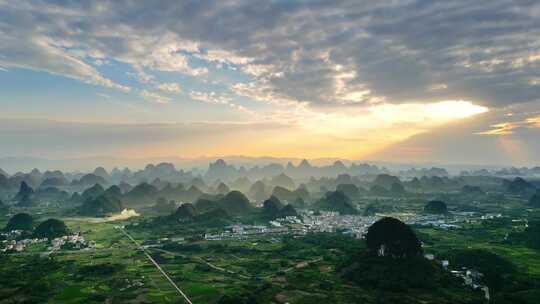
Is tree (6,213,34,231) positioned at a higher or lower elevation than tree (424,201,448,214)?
lower

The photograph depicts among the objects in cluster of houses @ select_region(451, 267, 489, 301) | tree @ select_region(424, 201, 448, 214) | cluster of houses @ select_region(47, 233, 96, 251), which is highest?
tree @ select_region(424, 201, 448, 214)

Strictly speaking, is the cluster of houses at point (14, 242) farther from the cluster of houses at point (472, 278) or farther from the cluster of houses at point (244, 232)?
the cluster of houses at point (472, 278)

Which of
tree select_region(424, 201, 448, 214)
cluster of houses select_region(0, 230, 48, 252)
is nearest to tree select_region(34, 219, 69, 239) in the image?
cluster of houses select_region(0, 230, 48, 252)

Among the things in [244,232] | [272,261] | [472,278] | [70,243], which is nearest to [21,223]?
[70,243]

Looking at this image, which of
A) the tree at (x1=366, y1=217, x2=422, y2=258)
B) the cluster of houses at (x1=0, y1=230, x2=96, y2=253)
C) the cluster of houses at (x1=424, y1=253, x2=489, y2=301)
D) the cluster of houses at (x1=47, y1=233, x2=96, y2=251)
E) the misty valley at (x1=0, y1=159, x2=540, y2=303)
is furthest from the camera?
the cluster of houses at (x1=47, y1=233, x2=96, y2=251)

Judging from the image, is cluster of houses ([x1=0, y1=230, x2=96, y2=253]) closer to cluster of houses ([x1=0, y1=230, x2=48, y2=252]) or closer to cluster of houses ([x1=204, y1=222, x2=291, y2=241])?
cluster of houses ([x1=0, y1=230, x2=48, y2=252])

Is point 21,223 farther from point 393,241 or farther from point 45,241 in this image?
point 393,241

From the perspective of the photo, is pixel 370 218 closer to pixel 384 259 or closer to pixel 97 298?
pixel 384 259
